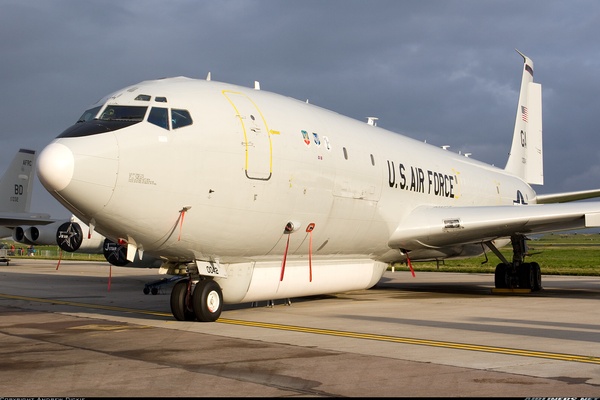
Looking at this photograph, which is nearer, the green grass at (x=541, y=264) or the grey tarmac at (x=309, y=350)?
the grey tarmac at (x=309, y=350)

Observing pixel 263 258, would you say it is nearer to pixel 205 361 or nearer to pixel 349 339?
pixel 349 339

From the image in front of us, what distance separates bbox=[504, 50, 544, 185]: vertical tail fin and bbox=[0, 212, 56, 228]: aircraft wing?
28476mm

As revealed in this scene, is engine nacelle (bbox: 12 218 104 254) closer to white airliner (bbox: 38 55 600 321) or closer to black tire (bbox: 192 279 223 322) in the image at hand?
white airliner (bbox: 38 55 600 321)

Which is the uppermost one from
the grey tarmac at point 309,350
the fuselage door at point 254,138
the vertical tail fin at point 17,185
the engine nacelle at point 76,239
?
the vertical tail fin at point 17,185

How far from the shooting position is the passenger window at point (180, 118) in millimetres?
12148

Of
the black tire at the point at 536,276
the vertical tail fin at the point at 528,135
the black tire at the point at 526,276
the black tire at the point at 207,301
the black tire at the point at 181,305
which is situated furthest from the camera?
the vertical tail fin at the point at 528,135

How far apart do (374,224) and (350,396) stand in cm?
1101

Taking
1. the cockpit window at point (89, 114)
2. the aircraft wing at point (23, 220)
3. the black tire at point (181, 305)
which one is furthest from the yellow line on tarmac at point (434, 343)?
the aircraft wing at point (23, 220)

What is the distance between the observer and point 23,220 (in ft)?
138

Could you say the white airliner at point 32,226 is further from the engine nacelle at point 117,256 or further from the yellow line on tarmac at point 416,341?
the yellow line on tarmac at point 416,341

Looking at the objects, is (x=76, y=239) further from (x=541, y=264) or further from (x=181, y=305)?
(x=541, y=264)

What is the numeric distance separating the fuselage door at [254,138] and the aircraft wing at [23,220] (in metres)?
32.4

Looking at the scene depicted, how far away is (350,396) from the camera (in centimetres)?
638

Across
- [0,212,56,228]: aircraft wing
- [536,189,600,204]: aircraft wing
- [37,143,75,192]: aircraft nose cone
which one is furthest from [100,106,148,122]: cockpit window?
[0,212,56,228]: aircraft wing
